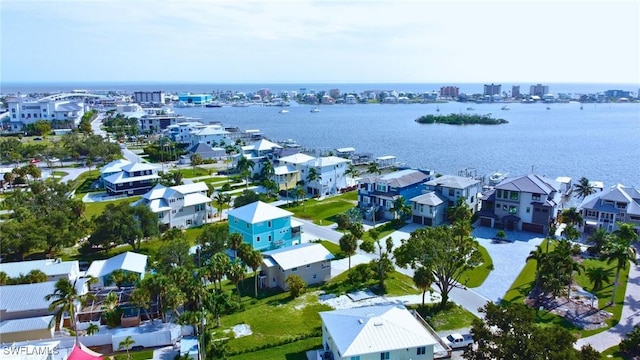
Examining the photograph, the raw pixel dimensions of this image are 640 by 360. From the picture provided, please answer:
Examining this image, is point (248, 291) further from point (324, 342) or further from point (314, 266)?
point (324, 342)

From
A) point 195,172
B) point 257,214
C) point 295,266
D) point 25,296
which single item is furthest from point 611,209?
point 195,172

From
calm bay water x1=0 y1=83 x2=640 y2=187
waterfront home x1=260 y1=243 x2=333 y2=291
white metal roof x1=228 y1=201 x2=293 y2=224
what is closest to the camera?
waterfront home x1=260 y1=243 x2=333 y2=291

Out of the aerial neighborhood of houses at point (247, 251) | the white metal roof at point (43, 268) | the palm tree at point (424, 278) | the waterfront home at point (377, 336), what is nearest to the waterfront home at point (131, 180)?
the aerial neighborhood of houses at point (247, 251)

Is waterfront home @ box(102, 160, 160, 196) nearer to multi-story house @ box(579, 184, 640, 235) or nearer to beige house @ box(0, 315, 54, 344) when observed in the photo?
beige house @ box(0, 315, 54, 344)

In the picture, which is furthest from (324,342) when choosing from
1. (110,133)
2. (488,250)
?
(110,133)

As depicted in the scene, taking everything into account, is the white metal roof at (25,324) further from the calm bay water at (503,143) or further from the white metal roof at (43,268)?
the calm bay water at (503,143)

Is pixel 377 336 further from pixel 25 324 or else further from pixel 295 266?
pixel 25 324

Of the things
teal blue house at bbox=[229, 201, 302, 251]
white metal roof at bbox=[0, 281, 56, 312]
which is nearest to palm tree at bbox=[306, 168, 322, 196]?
teal blue house at bbox=[229, 201, 302, 251]
